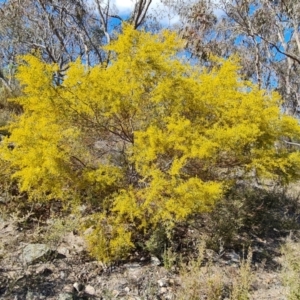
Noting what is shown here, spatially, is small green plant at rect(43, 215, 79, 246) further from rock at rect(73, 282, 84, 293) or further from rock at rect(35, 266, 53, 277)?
rock at rect(73, 282, 84, 293)

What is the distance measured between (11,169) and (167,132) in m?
2.59

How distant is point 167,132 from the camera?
5.10 m

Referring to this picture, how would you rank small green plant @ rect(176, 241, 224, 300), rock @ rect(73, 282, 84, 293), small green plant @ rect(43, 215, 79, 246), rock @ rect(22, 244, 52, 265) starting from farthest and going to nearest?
small green plant @ rect(43, 215, 79, 246) < rock @ rect(22, 244, 52, 265) < rock @ rect(73, 282, 84, 293) < small green plant @ rect(176, 241, 224, 300)

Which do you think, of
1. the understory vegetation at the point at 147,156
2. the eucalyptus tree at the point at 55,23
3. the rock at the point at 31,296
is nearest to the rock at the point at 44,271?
the rock at the point at 31,296

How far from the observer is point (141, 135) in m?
4.96

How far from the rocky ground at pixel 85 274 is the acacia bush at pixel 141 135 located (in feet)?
1.03

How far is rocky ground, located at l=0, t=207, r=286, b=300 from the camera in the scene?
390cm

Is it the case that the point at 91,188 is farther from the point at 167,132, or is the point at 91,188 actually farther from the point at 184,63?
the point at 184,63

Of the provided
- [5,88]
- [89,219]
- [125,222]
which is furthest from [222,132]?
[5,88]

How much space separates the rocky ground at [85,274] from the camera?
3.90 m

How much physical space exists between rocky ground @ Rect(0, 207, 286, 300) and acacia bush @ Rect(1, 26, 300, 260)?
31 cm

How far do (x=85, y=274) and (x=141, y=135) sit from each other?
196 cm

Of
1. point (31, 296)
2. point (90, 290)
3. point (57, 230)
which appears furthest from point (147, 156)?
point (31, 296)

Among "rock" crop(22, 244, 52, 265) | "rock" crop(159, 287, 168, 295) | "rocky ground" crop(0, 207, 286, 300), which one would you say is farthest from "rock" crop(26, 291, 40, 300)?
"rock" crop(159, 287, 168, 295)
